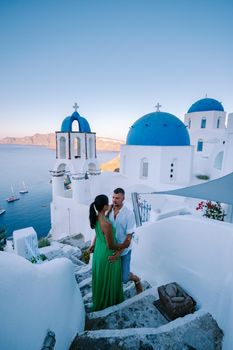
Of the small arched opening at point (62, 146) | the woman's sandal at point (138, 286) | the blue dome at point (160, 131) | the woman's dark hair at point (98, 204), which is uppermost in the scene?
the blue dome at point (160, 131)

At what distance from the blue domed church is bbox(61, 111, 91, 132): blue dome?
314 cm

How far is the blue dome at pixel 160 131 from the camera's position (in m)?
12.8

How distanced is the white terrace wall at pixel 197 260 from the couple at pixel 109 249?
1169 mm

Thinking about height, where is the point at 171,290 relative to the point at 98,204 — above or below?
below

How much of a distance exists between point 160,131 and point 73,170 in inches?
265

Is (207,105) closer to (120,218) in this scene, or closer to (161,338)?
(120,218)

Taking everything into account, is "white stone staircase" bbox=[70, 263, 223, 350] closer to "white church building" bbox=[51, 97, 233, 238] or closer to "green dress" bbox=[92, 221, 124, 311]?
"green dress" bbox=[92, 221, 124, 311]

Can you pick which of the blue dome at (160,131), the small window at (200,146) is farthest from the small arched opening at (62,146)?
the small window at (200,146)

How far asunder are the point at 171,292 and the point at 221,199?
193 cm

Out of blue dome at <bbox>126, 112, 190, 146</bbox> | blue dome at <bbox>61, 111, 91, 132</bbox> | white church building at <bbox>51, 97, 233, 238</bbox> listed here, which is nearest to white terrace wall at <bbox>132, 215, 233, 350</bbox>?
white church building at <bbox>51, 97, 233, 238</bbox>

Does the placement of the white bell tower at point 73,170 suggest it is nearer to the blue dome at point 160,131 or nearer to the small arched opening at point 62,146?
the small arched opening at point 62,146

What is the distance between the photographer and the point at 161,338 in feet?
7.30

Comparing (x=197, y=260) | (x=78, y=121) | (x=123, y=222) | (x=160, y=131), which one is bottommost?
(x=197, y=260)

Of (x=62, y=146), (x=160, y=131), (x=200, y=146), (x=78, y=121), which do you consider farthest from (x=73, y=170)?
(x=200, y=146)
